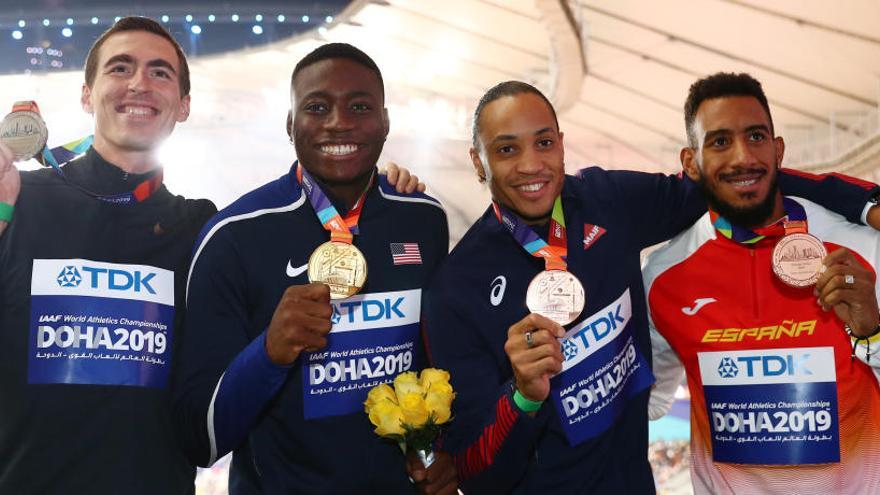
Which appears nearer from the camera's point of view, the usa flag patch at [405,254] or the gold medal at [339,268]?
the gold medal at [339,268]

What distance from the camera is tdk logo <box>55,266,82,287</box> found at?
2.50 metres

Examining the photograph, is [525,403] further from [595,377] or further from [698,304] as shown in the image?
[698,304]

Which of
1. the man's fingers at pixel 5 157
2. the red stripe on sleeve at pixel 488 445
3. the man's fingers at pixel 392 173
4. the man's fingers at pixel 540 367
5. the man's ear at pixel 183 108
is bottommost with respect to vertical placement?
the red stripe on sleeve at pixel 488 445

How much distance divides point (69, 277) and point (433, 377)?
115 cm

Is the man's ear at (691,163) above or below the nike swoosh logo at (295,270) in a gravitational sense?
above

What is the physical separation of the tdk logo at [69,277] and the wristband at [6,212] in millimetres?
213

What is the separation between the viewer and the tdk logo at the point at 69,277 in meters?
2.50

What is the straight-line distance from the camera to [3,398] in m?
2.47

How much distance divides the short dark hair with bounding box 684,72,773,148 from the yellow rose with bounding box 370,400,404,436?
4.96 ft

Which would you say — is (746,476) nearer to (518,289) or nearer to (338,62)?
(518,289)

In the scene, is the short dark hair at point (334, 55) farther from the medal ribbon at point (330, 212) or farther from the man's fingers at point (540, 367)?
the man's fingers at point (540, 367)

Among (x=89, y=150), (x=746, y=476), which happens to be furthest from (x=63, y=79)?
(x=746, y=476)

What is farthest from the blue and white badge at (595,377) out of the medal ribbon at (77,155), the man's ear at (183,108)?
the man's ear at (183,108)

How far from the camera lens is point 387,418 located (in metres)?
2.25
